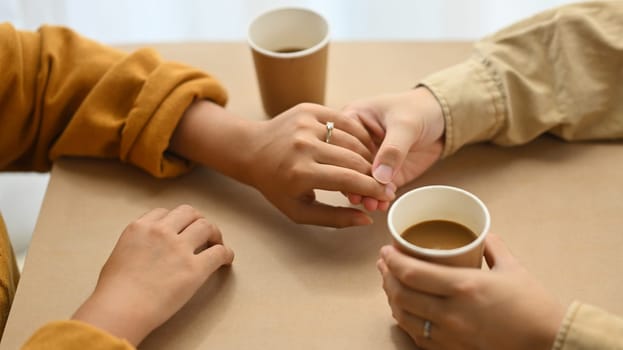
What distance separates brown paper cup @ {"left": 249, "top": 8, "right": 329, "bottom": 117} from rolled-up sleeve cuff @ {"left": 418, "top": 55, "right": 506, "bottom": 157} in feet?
0.42

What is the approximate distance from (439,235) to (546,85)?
11.4 inches

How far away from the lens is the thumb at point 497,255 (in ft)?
2.20

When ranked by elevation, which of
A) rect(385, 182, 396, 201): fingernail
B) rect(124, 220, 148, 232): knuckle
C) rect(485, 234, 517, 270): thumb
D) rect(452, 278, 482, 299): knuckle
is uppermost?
rect(452, 278, 482, 299): knuckle

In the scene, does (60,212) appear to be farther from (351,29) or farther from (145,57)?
(351,29)

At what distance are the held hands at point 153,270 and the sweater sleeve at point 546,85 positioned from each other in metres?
0.30

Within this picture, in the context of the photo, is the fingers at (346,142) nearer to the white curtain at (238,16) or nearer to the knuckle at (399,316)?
the knuckle at (399,316)

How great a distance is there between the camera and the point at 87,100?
0.89 meters

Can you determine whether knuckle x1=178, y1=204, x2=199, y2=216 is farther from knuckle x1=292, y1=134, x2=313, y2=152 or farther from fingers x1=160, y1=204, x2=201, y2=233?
knuckle x1=292, y1=134, x2=313, y2=152

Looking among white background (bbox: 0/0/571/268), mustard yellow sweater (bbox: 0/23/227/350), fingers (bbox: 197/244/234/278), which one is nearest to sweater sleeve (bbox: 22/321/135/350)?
fingers (bbox: 197/244/234/278)

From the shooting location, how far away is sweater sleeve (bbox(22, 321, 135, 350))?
641mm

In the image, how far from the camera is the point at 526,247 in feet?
2.52

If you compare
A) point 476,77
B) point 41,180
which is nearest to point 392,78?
point 476,77

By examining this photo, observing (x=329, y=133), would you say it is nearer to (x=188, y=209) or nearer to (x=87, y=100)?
(x=188, y=209)

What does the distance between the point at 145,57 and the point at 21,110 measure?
16cm
